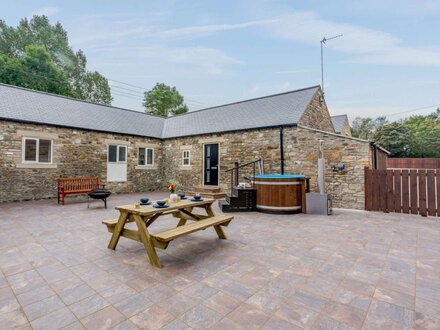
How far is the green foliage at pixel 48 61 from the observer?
21188 millimetres

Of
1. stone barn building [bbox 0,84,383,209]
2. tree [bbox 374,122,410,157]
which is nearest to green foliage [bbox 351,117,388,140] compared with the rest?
tree [bbox 374,122,410,157]

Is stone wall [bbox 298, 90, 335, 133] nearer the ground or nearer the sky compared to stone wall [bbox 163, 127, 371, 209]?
nearer the sky

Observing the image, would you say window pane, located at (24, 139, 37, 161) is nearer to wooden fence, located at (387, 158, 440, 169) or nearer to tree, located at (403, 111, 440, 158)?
wooden fence, located at (387, 158, 440, 169)

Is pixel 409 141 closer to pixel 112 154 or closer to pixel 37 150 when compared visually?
pixel 112 154

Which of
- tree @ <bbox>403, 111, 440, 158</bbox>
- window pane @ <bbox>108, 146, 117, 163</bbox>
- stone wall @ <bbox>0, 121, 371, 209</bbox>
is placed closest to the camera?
stone wall @ <bbox>0, 121, 371, 209</bbox>

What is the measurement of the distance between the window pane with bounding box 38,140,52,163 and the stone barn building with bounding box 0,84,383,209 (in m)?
0.04

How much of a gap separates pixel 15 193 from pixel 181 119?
948cm

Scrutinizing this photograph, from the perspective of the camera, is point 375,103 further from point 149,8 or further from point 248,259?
point 248,259

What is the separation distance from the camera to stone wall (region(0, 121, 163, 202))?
8570mm

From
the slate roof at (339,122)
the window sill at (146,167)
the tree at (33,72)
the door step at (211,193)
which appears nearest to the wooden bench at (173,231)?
the door step at (211,193)

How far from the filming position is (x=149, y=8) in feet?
31.9

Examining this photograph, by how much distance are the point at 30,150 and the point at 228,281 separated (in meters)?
10.8

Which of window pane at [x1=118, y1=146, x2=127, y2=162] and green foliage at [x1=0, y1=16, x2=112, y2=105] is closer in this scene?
window pane at [x1=118, y1=146, x2=127, y2=162]

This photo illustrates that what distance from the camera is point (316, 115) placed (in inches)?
428
